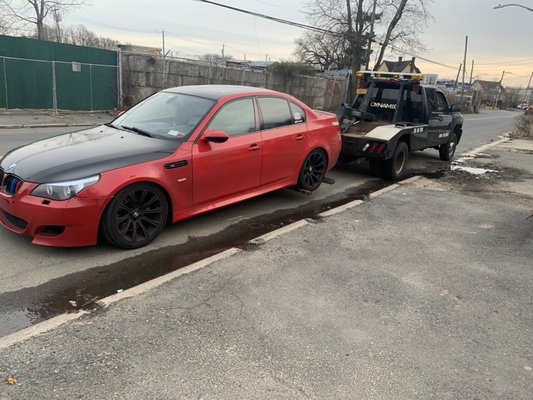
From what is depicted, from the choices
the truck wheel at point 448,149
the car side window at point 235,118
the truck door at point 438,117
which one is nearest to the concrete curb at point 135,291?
the car side window at point 235,118

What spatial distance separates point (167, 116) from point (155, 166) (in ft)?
3.62

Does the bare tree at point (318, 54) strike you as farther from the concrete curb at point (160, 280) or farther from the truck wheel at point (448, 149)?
the concrete curb at point (160, 280)

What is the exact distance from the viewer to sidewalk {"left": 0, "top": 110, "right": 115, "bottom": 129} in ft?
45.6

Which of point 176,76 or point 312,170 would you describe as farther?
point 176,76

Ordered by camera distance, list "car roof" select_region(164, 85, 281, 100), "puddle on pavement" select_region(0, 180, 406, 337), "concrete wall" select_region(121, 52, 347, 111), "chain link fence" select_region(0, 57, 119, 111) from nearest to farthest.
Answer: "puddle on pavement" select_region(0, 180, 406, 337)
"car roof" select_region(164, 85, 281, 100)
"chain link fence" select_region(0, 57, 119, 111)
"concrete wall" select_region(121, 52, 347, 111)

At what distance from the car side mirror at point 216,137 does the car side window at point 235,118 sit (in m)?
0.22

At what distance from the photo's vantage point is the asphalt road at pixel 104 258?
3.42 m

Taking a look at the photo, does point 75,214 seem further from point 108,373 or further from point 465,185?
point 465,185

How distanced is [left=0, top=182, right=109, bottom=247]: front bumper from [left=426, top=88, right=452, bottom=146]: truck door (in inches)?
306

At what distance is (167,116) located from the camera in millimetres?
5227

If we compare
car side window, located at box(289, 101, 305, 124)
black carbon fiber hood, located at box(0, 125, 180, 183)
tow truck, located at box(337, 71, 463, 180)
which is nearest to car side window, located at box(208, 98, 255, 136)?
black carbon fiber hood, located at box(0, 125, 180, 183)

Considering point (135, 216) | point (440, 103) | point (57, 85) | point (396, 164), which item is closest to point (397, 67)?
point (57, 85)

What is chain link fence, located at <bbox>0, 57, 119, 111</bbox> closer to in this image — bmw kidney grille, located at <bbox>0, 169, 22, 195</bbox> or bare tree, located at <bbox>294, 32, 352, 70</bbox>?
bmw kidney grille, located at <bbox>0, 169, 22, 195</bbox>

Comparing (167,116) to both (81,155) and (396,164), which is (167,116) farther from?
(396,164)
